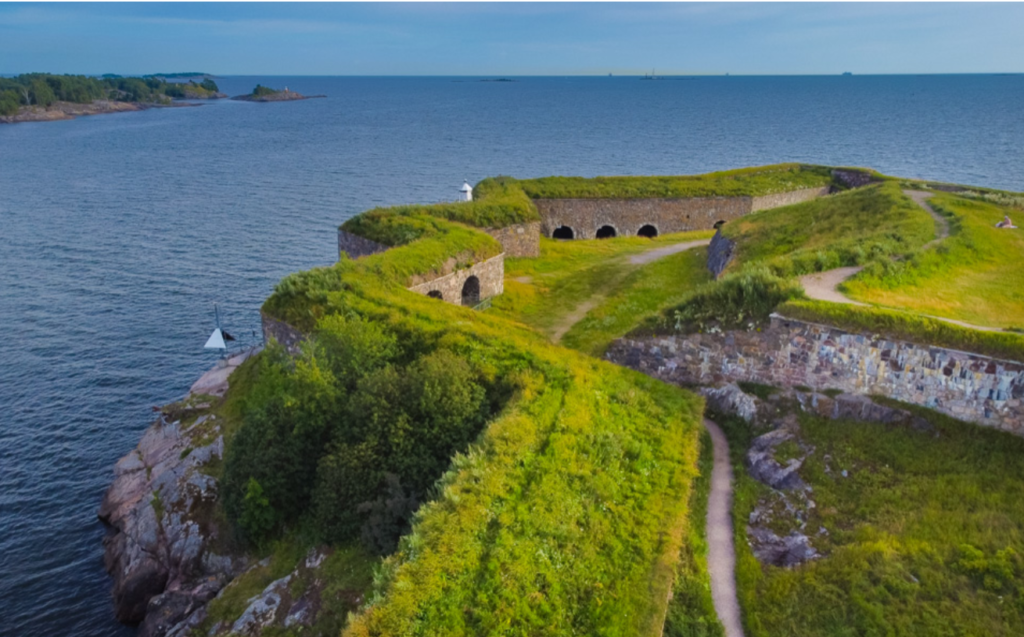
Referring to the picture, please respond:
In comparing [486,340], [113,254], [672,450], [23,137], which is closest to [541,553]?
[672,450]

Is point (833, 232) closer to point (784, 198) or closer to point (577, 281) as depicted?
point (577, 281)

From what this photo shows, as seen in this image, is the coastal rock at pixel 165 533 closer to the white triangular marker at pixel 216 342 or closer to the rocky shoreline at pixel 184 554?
the rocky shoreline at pixel 184 554

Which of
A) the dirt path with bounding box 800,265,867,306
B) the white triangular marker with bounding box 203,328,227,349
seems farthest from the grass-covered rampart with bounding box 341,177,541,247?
the dirt path with bounding box 800,265,867,306

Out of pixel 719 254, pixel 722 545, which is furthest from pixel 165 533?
pixel 719 254

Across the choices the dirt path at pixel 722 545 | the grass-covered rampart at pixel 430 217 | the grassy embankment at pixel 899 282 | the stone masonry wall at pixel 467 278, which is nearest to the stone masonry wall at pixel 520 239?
the grass-covered rampart at pixel 430 217

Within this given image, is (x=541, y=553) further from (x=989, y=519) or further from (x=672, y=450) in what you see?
(x=989, y=519)

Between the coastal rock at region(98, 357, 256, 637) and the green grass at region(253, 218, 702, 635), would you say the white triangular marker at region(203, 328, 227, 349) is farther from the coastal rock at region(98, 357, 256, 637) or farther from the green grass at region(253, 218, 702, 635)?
the green grass at region(253, 218, 702, 635)

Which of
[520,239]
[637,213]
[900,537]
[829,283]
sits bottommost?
[900,537]
